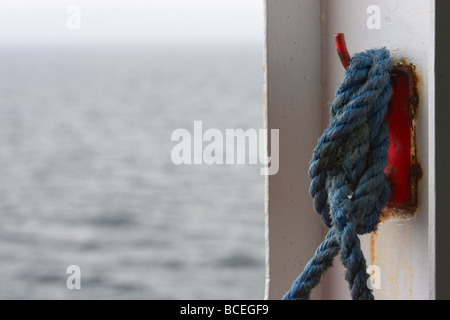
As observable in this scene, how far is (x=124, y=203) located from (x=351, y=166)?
59.8 feet

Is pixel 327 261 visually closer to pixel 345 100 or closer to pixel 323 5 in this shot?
pixel 345 100

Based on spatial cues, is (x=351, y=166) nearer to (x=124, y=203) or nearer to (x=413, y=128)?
(x=413, y=128)

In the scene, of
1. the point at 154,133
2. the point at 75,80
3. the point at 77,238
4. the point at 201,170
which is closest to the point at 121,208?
the point at 77,238

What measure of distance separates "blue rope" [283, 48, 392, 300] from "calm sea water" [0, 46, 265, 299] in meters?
11.0

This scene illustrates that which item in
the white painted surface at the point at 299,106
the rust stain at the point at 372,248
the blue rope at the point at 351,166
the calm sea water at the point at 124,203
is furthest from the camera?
the calm sea water at the point at 124,203

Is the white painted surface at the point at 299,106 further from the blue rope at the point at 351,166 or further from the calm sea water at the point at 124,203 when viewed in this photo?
the calm sea water at the point at 124,203

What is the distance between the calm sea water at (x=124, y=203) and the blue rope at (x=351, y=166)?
433 inches

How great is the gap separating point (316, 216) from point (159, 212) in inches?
675

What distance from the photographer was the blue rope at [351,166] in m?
0.94

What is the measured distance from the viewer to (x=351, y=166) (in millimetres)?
950

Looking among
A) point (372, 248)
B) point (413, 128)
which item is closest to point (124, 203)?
point (372, 248)

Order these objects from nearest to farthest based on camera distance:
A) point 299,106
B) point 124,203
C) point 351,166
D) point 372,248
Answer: point 351,166 < point 372,248 < point 299,106 < point 124,203

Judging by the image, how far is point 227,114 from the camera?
3084cm

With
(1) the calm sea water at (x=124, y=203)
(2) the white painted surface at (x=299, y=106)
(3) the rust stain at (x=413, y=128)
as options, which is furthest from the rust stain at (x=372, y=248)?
(1) the calm sea water at (x=124, y=203)
